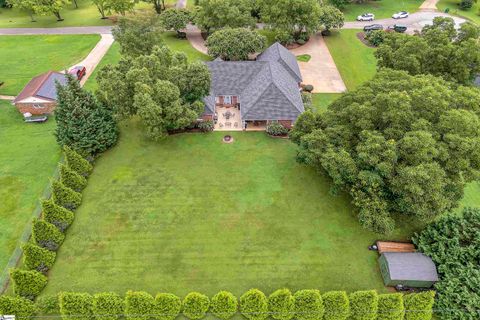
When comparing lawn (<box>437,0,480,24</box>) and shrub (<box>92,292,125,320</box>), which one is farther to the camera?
lawn (<box>437,0,480,24</box>)

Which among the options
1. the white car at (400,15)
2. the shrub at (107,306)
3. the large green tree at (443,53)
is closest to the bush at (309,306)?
the shrub at (107,306)

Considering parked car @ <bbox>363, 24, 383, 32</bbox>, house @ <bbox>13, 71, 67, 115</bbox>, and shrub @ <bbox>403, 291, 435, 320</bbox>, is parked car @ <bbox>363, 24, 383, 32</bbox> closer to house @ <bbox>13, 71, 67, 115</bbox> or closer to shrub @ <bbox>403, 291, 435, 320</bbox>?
shrub @ <bbox>403, 291, 435, 320</bbox>

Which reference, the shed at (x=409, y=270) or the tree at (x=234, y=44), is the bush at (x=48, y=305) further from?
the tree at (x=234, y=44)

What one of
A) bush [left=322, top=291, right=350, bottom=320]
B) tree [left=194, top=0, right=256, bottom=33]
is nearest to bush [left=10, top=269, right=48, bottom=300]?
bush [left=322, top=291, right=350, bottom=320]

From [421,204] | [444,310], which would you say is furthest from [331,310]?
[421,204]

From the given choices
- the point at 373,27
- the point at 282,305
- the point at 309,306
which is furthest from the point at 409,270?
the point at 373,27

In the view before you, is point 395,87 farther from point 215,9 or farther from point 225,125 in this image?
point 215,9
